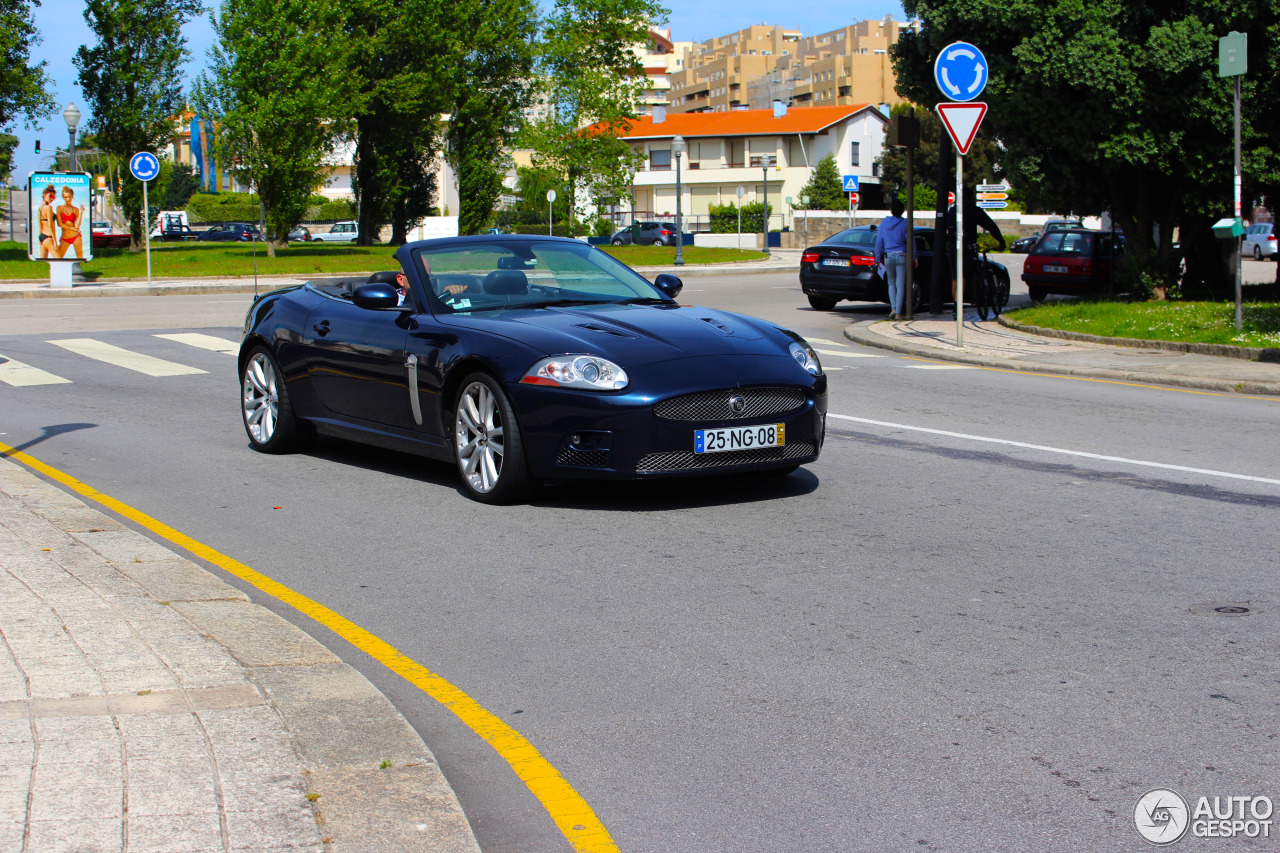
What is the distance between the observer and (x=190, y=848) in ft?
10.1

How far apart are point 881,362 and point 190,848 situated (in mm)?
13008

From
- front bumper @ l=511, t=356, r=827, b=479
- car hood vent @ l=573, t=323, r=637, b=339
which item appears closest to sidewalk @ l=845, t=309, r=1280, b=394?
front bumper @ l=511, t=356, r=827, b=479

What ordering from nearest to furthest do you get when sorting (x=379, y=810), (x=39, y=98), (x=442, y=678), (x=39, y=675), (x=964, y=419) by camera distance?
1. (x=379, y=810)
2. (x=39, y=675)
3. (x=442, y=678)
4. (x=964, y=419)
5. (x=39, y=98)

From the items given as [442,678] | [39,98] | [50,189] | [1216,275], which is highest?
[39,98]

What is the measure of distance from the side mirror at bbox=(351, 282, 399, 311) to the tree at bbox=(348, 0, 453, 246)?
4326cm

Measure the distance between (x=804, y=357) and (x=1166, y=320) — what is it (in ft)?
37.0

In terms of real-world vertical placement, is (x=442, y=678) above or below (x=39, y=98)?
below

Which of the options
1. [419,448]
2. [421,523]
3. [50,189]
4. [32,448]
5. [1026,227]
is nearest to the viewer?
[421,523]

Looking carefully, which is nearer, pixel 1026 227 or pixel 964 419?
pixel 964 419

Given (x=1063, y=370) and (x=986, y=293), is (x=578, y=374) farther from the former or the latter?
(x=986, y=293)

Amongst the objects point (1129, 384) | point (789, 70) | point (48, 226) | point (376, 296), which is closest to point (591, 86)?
point (48, 226)

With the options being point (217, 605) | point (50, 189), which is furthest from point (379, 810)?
point (50, 189)

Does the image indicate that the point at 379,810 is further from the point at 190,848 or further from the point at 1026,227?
the point at 1026,227

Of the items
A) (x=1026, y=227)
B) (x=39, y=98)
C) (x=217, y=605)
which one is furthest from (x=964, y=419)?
(x=1026, y=227)
